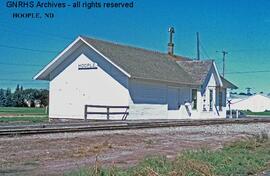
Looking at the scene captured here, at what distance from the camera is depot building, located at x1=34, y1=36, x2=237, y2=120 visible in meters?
35.8

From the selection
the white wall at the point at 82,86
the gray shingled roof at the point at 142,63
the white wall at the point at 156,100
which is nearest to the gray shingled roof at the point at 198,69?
the gray shingled roof at the point at 142,63

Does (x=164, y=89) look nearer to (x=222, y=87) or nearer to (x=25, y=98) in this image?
(x=222, y=87)

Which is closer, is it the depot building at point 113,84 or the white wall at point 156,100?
the depot building at point 113,84

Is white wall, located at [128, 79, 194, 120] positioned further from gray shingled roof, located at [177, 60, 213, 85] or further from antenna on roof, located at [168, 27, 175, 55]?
antenna on roof, located at [168, 27, 175, 55]

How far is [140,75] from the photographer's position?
36156 mm

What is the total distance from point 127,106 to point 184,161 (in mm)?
25333

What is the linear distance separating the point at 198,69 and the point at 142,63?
28.8 feet

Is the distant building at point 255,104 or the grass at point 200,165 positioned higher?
the distant building at point 255,104

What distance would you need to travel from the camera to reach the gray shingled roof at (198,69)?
148 feet

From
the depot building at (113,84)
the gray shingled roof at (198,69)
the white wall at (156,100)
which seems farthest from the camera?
Result: the gray shingled roof at (198,69)

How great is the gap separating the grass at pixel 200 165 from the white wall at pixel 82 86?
21158 mm

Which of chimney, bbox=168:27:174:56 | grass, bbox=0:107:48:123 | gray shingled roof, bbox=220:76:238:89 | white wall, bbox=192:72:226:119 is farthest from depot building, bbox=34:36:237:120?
chimney, bbox=168:27:174:56

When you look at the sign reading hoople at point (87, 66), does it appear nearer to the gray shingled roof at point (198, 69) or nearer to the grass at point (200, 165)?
the gray shingled roof at point (198, 69)

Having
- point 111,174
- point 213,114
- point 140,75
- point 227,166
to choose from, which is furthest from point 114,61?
point 111,174
